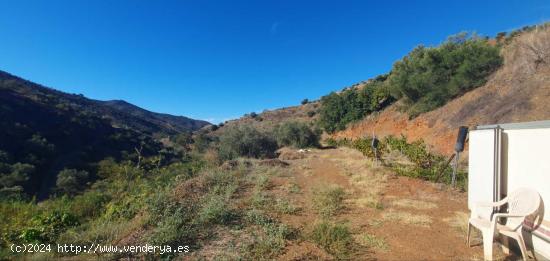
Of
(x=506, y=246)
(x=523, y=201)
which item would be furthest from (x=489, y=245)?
(x=523, y=201)

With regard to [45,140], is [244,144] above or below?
above

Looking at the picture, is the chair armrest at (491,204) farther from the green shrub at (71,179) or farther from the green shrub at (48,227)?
the green shrub at (71,179)

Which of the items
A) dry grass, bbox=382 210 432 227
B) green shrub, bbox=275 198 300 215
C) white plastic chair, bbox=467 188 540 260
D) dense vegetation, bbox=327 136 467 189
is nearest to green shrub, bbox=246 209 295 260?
green shrub, bbox=275 198 300 215

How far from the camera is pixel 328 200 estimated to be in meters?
6.35

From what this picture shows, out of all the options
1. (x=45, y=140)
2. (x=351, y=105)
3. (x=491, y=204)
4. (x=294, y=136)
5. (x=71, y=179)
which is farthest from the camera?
(x=351, y=105)

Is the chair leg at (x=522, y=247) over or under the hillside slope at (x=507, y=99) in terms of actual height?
under

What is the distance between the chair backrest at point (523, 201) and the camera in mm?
3494

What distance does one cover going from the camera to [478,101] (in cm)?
1526

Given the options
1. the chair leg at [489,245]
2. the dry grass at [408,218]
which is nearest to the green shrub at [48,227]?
the dry grass at [408,218]

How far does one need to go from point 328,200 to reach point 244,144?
9.71m

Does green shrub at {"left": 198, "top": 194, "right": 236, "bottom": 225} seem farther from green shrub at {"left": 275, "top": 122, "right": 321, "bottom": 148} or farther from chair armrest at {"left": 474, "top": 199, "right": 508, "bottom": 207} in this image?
green shrub at {"left": 275, "top": 122, "right": 321, "bottom": 148}

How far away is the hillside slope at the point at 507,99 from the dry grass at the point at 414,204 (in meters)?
8.34

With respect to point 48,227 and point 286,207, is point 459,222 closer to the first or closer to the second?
point 286,207

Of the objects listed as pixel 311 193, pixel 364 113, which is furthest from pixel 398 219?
pixel 364 113
